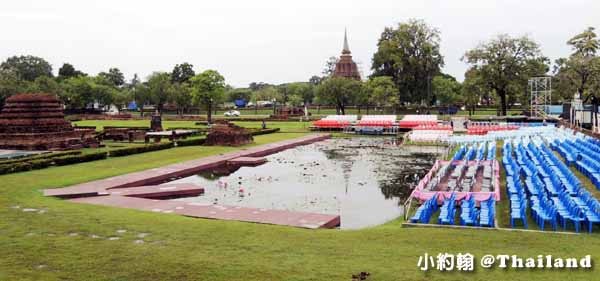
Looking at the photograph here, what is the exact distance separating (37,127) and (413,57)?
50.5 m

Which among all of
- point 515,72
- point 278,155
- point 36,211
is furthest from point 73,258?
point 515,72

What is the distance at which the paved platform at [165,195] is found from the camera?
13867 millimetres

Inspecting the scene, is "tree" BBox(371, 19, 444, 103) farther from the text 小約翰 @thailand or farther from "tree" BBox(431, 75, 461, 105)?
the text 小約翰 @thailand

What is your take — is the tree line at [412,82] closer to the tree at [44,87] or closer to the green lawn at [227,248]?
the tree at [44,87]

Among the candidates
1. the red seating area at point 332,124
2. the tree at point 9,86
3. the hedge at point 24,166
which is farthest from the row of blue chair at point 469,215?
the tree at point 9,86

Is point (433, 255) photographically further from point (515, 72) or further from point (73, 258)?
point (515, 72)

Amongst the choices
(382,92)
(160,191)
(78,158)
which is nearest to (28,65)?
(382,92)

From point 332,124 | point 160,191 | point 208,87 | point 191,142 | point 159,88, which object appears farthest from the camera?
point 159,88

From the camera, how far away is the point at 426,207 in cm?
1373

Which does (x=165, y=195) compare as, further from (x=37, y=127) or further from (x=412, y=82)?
(x=412, y=82)

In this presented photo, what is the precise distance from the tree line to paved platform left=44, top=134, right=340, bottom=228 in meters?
39.2

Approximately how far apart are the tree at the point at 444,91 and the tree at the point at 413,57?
362cm

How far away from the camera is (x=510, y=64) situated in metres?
58.9

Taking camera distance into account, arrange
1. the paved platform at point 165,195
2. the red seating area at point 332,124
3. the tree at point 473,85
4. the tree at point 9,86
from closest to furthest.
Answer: the paved platform at point 165,195 → the red seating area at point 332,124 → the tree at point 473,85 → the tree at point 9,86
